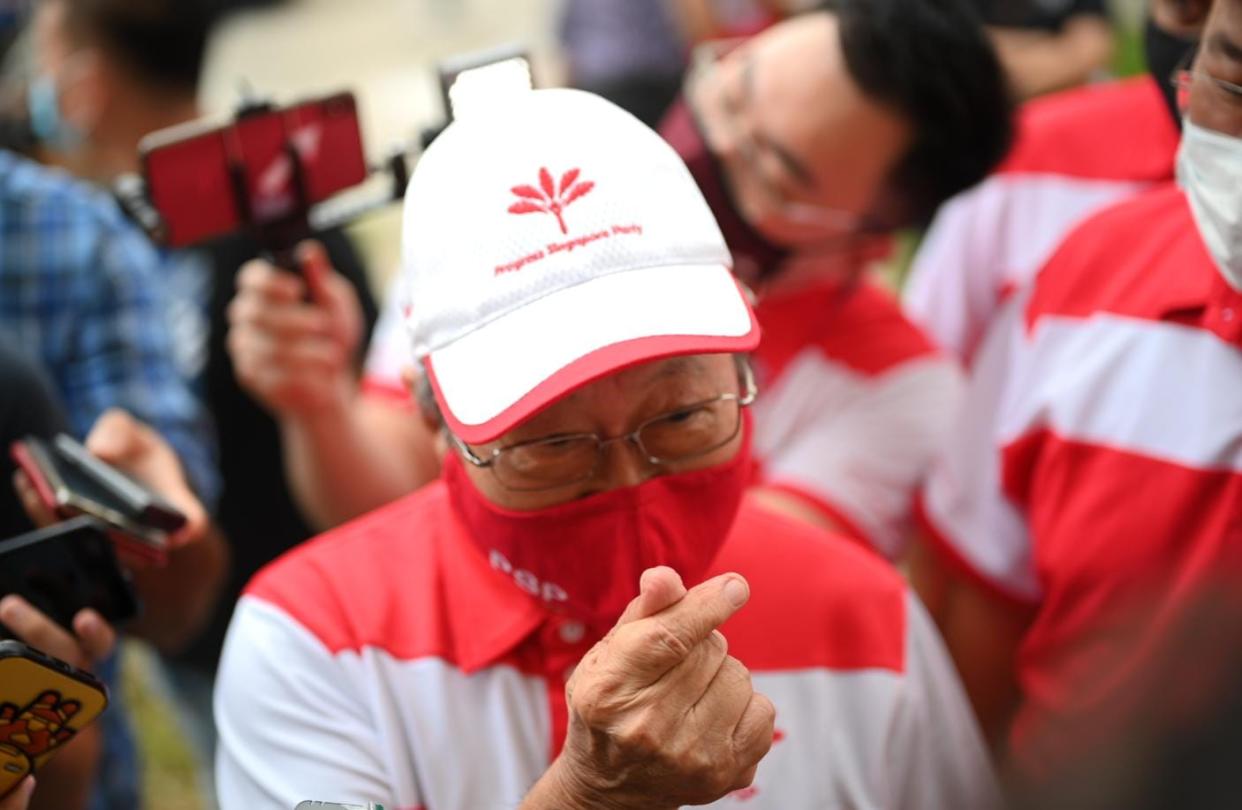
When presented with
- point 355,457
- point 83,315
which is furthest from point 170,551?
point 83,315

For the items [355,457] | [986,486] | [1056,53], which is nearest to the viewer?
[986,486]

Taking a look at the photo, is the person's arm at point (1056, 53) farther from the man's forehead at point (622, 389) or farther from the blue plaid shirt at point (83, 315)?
the blue plaid shirt at point (83, 315)

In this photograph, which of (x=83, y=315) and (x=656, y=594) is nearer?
(x=656, y=594)

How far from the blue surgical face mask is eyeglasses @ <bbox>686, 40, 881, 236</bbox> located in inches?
66.0

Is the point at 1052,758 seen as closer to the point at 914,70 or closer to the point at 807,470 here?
the point at 807,470

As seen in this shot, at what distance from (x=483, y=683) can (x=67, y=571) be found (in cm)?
56

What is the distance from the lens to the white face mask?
151 centimetres

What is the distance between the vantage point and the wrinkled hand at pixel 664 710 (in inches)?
45.8

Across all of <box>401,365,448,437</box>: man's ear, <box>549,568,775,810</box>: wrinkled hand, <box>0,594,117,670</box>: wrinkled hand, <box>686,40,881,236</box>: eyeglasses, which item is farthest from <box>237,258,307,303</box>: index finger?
<box>549,568,775,810</box>: wrinkled hand

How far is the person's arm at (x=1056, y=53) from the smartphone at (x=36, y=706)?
2352 millimetres

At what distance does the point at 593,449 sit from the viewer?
142 centimetres

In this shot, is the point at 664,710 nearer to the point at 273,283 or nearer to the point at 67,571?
the point at 67,571

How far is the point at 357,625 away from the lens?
5.09 ft

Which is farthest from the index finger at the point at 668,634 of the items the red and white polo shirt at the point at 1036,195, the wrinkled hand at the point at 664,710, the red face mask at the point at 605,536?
the red and white polo shirt at the point at 1036,195
